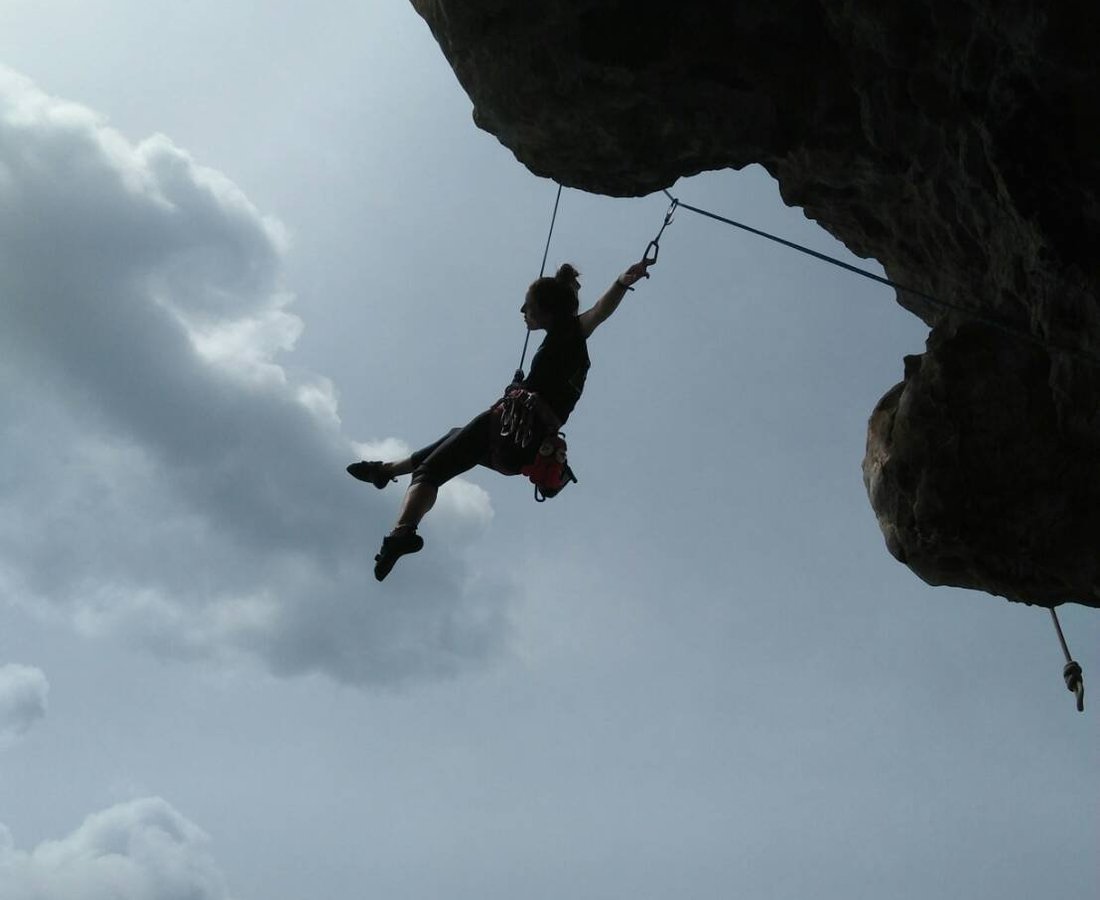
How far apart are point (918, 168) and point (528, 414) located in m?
2.98

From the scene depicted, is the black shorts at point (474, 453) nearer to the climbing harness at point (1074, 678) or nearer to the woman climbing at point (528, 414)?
the woman climbing at point (528, 414)

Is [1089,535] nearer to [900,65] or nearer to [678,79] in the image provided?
[900,65]

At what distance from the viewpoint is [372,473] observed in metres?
7.00

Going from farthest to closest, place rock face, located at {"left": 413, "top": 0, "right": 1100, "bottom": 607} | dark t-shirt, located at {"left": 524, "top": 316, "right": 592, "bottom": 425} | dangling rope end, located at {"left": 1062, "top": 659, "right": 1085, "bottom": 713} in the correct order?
1. dark t-shirt, located at {"left": 524, "top": 316, "right": 592, "bottom": 425}
2. dangling rope end, located at {"left": 1062, "top": 659, "right": 1085, "bottom": 713}
3. rock face, located at {"left": 413, "top": 0, "right": 1100, "bottom": 607}

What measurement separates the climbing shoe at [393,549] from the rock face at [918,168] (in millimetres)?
Answer: 2765

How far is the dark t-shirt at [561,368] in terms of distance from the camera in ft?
22.5

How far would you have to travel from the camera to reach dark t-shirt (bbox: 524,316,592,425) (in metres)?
6.86

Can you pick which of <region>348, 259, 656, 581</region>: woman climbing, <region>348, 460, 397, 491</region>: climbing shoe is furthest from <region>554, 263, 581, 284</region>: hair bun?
<region>348, 460, 397, 491</region>: climbing shoe

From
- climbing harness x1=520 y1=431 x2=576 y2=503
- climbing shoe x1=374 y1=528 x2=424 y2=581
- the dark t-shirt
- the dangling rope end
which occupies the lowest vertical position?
the dangling rope end

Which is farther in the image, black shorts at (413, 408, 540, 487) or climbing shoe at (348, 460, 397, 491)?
climbing shoe at (348, 460, 397, 491)

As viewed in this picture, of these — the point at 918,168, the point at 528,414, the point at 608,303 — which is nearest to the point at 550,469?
the point at 528,414

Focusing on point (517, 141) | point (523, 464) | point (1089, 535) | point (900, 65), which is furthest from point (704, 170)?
point (1089, 535)

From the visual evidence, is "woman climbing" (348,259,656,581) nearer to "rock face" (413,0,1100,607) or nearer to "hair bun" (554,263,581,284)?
"hair bun" (554,263,581,284)

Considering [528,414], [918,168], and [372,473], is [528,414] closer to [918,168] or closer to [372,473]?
[372,473]
